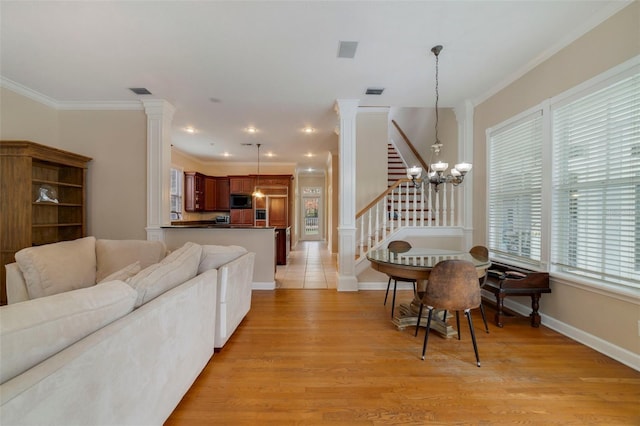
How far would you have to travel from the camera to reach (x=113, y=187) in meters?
4.06

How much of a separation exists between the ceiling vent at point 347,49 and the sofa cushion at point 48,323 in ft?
9.26

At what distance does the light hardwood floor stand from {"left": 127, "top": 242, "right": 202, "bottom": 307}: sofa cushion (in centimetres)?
78

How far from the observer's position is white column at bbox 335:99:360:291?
13.3 ft

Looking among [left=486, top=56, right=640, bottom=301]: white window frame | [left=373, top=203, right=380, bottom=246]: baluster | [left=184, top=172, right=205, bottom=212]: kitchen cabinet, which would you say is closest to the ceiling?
[left=486, top=56, right=640, bottom=301]: white window frame

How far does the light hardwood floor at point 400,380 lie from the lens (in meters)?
1.59

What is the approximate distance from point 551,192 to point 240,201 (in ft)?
23.7

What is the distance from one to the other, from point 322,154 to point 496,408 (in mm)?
6519

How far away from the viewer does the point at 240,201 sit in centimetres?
798

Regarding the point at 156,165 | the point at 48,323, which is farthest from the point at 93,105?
the point at 48,323

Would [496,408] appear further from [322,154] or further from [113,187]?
[322,154]

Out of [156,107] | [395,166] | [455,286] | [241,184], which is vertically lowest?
[455,286]

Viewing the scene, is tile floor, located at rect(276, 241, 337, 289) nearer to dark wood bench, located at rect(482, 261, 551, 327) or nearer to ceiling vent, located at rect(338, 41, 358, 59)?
dark wood bench, located at rect(482, 261, 551, 327)

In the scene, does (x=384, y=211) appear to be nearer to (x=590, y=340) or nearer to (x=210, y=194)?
(x=590, y=340)

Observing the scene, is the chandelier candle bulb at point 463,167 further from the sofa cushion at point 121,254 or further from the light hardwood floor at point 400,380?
the sofa cushion at point 121,254
